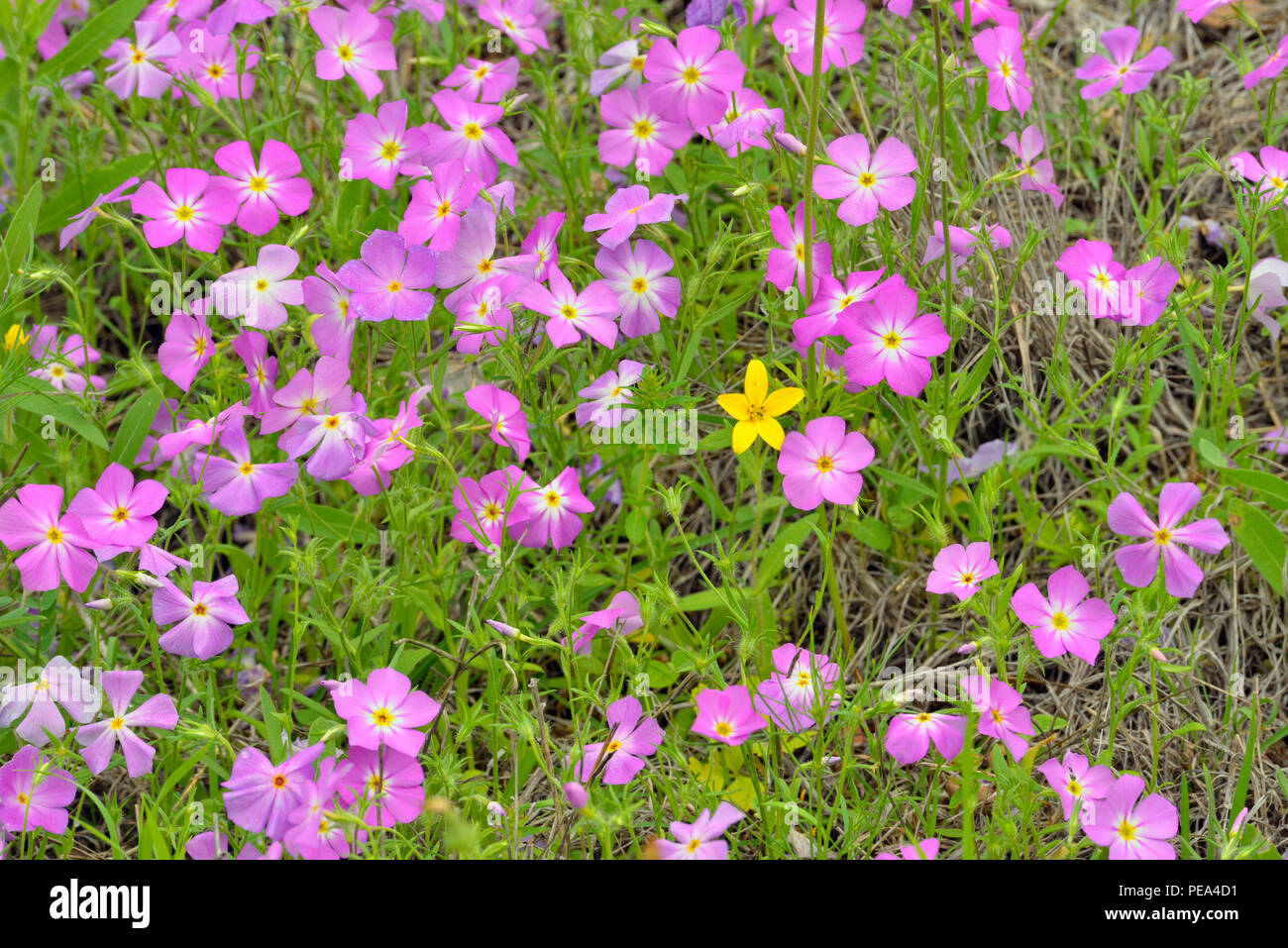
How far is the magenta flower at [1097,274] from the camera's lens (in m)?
2.41

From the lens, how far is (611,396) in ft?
7.88

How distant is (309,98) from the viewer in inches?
151

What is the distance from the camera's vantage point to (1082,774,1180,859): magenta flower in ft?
6.69

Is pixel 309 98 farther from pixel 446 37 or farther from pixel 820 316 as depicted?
pixel 820 316

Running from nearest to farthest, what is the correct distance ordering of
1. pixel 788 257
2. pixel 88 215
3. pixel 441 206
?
pixel 788 257 → pixel 441 206 → pixel 88 215

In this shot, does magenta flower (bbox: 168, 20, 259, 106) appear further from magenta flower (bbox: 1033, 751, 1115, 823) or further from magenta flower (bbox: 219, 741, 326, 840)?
magenta flower (bbox: 1033, 751, 1115, 823)

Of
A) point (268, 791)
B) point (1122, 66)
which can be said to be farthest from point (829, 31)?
point (268, 791)

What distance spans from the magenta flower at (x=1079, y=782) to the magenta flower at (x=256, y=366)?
158 cm

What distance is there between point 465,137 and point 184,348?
2.36 feet

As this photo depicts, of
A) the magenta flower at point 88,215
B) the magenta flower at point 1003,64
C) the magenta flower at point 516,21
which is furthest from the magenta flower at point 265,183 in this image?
the magenta flower at point 1003,64

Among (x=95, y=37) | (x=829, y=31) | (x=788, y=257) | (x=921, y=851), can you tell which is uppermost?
(x=95, y=37)

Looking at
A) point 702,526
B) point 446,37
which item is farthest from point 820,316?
point 446,37

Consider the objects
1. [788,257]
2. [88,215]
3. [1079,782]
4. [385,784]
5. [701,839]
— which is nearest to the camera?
[701,839]

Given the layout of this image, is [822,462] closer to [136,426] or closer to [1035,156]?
[1035,156]
